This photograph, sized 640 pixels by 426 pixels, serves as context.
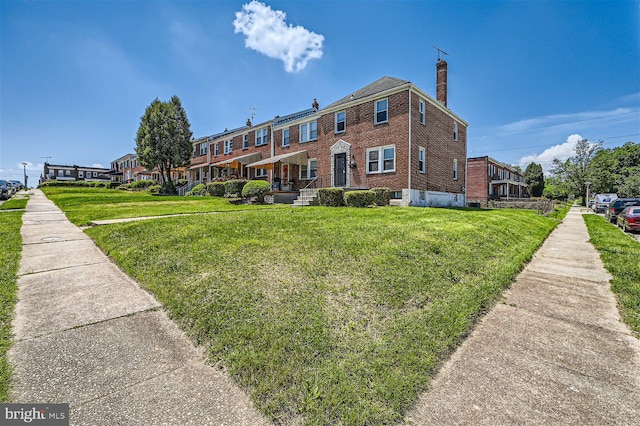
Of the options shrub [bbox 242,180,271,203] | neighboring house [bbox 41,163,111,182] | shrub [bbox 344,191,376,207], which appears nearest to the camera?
shrub [bbox 344,191,376,207]

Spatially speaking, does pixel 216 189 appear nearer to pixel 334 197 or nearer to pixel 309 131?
pixel 309 131

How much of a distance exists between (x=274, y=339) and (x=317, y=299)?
980 mm

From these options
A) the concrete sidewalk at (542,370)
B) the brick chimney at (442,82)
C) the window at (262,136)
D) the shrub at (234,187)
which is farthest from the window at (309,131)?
→ the concrete sidewalk at (542,370)

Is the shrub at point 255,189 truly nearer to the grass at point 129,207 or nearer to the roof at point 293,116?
the grass at point 129,207

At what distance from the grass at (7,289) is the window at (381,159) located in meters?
16.2

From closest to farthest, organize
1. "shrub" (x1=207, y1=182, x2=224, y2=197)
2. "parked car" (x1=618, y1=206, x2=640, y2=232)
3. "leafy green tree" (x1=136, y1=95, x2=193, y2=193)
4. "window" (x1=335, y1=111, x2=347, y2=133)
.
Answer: "parked car" (x1=618, y1=206, x2=640, y2=232) → "window" (x1=335, y1=111, x2=347, y2=133) → "shrub" (x1=207, y1=182, x2=224, y2=197) → "leafy green tree" (x1=136, y1=95, x2=193, y2=193)

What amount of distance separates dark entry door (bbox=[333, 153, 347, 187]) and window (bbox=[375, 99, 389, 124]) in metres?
3.28

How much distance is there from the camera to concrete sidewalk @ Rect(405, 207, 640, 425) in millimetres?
2207

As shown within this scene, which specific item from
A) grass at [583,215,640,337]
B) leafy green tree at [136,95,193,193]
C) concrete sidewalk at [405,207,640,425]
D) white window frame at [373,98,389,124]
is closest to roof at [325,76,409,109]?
white window frame at [373,98,389,124]

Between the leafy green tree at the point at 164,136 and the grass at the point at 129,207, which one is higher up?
the leafy green tree at the point at 164,136

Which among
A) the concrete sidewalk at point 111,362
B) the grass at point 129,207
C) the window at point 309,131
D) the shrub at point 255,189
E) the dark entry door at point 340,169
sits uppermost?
the window at point 309,131

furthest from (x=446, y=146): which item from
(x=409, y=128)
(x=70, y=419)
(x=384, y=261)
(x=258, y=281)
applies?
(x=70, y=419)

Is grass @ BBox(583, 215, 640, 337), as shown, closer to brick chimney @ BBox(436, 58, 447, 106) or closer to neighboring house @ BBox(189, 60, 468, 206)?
neighboring house @ BBox(189, 60, 468, 206)

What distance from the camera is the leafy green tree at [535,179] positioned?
52.7 m
